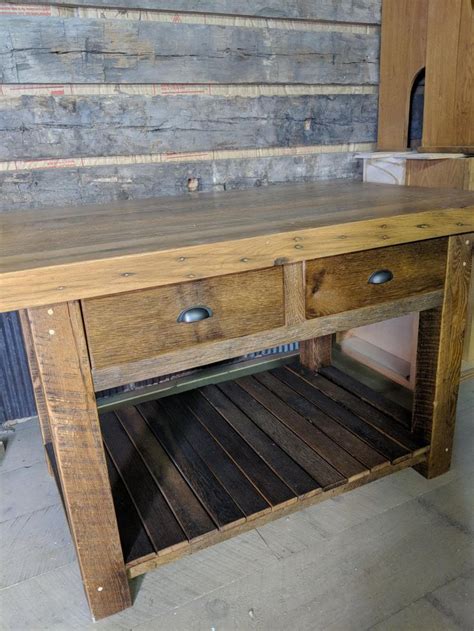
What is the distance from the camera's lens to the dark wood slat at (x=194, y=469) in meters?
1.25

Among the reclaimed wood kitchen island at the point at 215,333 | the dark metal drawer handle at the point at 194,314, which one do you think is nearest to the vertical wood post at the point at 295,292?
the reclaimed wood kitchen island at the point at 215,333

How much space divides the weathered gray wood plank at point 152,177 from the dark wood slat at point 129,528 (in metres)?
0.90

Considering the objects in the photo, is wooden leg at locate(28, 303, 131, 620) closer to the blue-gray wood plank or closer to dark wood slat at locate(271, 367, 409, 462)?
dark wood slat at locate(271, 367, 409, 462)

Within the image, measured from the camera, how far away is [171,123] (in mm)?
1713

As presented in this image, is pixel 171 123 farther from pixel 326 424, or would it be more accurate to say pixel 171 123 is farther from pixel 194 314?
pixel 326 424

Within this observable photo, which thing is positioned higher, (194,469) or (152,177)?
(152,177)

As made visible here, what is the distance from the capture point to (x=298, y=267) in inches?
44.2

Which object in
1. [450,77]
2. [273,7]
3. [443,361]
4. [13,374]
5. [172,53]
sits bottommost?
[13,374]

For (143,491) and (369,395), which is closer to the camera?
(143,491)

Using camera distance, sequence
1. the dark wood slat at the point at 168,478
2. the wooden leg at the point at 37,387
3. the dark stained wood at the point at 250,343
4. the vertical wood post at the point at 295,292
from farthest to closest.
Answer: the wooden leg at the point at 37,387, the dark wood slat at the point at 168,478, the vertical wood post at the point at 295,292, the dark stained wood at the point at 250,343

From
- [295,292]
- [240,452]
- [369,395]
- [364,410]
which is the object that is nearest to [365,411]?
[364,410]

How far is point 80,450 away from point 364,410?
1.01 m

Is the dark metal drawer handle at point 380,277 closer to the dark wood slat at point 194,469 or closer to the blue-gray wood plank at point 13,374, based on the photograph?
the dark wood slat at point 194,469

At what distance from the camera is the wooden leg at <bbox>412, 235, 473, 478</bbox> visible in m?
1.35
